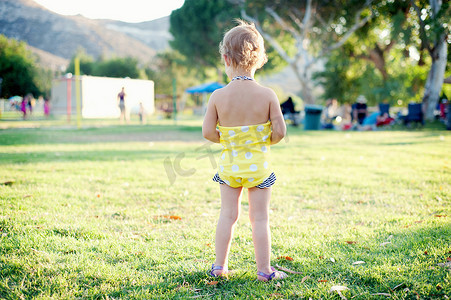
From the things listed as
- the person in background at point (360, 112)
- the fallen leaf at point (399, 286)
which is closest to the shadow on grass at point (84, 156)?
the fallen leaf at point (399, 286)

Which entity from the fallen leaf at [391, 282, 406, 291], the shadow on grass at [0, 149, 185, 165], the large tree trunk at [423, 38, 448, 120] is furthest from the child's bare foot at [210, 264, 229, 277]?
the large tree trunk at [423, 38, 448, 120]

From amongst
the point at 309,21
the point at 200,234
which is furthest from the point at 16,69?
the point at 200,234

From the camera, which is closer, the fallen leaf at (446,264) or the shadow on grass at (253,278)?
the shadow on grass at (253,278)

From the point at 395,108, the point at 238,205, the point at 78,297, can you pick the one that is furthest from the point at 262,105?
the point at 395,108

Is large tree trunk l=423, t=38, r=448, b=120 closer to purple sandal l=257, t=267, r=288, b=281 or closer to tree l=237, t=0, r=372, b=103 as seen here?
tree l=237, t=0, r=372, b=103

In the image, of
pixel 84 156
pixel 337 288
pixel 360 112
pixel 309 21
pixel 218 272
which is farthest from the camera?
pixel 309 21

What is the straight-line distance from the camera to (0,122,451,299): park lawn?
2350mm

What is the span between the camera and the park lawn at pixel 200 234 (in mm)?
2350

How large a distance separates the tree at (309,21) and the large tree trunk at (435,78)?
18.4 feet

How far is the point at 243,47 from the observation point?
2.38 meters

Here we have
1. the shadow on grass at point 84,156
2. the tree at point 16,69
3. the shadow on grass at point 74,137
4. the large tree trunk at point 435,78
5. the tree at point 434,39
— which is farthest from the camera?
the tree at point 16,69

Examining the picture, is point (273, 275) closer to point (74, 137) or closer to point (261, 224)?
point (261, 224)

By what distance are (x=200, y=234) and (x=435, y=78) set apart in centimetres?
2134

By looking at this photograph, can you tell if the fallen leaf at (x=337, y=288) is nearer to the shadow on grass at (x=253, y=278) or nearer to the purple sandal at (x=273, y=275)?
the shadow on grass at (x=253, y=278)
